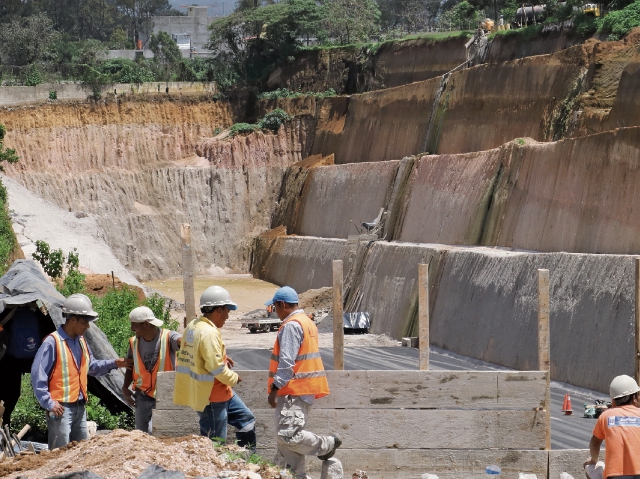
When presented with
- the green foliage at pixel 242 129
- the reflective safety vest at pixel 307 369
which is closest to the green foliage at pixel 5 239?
the reflective safety vest at pixel 307 369

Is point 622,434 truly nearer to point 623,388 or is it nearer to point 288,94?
point 623,388

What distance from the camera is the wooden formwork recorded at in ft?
38.1

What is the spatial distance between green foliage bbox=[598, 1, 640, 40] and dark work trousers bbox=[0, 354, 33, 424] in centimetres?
2701

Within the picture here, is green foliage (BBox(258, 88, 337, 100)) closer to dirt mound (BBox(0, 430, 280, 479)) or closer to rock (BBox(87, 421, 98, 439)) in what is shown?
Result: rock (BBox(87, 421, 98, 439))

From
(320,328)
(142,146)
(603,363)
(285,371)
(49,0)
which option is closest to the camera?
(285,371)

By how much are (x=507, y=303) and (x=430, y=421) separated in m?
13.6

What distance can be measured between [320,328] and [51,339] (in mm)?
21886

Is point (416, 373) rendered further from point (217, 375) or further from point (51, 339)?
point (51, 339)

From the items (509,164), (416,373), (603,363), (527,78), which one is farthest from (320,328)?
(416,373)

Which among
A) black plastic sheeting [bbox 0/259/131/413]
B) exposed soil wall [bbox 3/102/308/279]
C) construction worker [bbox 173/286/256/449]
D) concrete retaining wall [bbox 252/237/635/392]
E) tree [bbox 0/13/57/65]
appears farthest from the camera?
tree [bbox 0/13/57/65]

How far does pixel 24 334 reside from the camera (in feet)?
39.5

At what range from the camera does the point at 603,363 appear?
20578 mm

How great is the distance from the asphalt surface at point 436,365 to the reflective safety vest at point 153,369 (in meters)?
6.79

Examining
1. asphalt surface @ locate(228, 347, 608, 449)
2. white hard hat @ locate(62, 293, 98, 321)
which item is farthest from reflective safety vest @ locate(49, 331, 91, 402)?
asphalt surface @ locate(228, 347, 608, 449)
